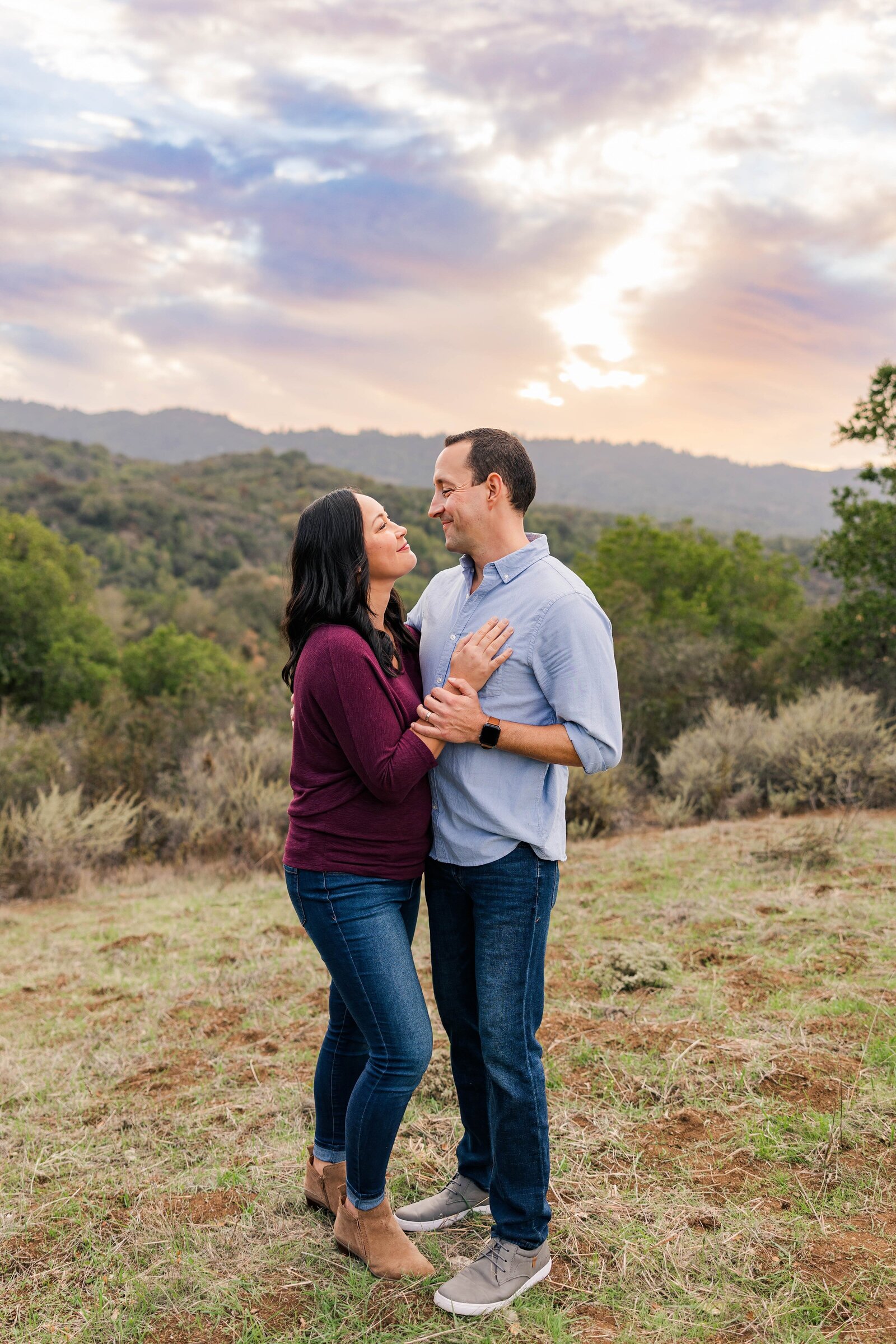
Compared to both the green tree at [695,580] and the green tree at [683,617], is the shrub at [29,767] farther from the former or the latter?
the green tree at [695,580]

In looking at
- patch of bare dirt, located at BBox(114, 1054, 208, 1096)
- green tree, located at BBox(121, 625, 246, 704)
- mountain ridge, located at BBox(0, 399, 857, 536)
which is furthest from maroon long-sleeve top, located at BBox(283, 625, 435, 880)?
mountain ridge, located at BBox(0, 399, 857, 536)

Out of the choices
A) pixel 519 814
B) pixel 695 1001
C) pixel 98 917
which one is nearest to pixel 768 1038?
pixel 695 1001

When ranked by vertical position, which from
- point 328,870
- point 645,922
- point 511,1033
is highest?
point 328,870

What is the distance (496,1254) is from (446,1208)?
1.20 ft

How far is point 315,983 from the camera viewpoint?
4832 mm

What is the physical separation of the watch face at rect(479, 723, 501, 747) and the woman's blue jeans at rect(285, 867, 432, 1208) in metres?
0.44

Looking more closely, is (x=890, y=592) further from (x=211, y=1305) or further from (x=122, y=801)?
(x=211, y=1305)

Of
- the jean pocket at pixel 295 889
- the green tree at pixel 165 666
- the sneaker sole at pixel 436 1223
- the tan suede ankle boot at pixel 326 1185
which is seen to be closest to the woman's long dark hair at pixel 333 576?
the jean pocket at pixel 295 889

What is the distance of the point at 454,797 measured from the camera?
2365 mm

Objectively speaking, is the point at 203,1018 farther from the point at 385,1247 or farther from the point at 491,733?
the point at 491,733

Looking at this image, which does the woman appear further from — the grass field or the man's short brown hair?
the grass field

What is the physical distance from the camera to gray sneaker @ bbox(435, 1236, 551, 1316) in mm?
2322

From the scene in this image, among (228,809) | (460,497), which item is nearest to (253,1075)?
(460,497)

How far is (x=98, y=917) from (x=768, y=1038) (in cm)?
489
